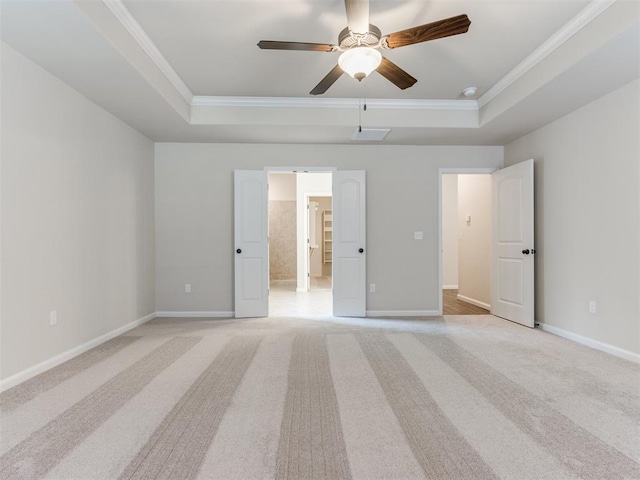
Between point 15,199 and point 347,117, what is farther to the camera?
point 347,117

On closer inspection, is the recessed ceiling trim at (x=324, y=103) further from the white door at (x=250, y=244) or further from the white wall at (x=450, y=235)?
the white wall at (x=450, y=235)

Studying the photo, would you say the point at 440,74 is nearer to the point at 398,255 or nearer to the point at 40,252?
the point at 398,255

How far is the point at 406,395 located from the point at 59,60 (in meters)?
3.48

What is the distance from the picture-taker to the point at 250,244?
515cm

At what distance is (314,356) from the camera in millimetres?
3285

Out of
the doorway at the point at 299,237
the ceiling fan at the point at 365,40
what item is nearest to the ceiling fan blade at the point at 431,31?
the ceiling fan at the point at 365,40

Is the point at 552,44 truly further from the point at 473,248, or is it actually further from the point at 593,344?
the point at 473,248

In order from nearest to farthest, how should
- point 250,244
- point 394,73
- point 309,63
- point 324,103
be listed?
1. point 394,73
2. point 309,63
3. point 324,103
4. point 250,244

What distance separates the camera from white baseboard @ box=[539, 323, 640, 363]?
3196mm

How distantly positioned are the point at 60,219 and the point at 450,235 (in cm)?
766

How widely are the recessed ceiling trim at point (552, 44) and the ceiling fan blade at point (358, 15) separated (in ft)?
5.46

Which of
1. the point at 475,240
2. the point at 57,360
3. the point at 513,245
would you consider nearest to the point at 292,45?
the point at 57,360

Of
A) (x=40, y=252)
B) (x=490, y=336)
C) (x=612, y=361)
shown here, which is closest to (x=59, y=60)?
(x=40, y=252)

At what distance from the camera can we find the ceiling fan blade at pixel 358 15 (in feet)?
7.29
